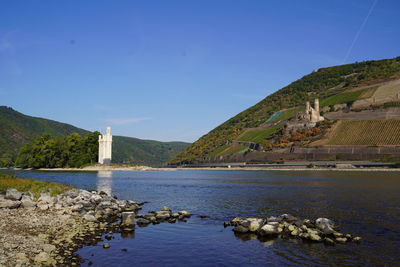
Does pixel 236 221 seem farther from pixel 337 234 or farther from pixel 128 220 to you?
pixel 128 220

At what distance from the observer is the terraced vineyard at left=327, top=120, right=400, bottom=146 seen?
4080 inches

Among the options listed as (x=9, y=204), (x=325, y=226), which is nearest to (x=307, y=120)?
(x=325, y=226)

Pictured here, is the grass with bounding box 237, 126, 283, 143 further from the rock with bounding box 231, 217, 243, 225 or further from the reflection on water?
the rock with bounding box 231, 217, 243, 225

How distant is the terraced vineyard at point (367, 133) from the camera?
340ft

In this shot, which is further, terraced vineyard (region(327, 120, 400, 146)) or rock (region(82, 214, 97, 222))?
terraced vineyard (region(327, 120, 400, 146))

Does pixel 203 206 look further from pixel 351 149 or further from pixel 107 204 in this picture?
pixel 351 149

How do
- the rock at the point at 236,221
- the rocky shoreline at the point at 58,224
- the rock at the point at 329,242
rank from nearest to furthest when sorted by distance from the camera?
the rocky shoreline at the point at 58,224 → the rock at the point at 329,242 → the rock at the point at 236,221

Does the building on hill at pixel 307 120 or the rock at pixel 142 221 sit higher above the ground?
the building on hill at pixel 307 120

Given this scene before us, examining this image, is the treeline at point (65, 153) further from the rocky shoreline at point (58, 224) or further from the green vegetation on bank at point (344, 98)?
the rocky shoreline at point (58, 224)

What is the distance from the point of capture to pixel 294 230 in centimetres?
1997

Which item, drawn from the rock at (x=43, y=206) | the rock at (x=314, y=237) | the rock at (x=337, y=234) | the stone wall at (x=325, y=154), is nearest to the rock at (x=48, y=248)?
the rock at (x=43, y=206)

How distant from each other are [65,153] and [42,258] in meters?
133

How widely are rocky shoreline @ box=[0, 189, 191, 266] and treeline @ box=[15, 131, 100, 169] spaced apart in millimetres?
111515

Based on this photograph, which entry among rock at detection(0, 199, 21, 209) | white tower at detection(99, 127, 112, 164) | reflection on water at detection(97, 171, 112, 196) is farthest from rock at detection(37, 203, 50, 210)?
white tower at detection(99, 127, 112, 164)
